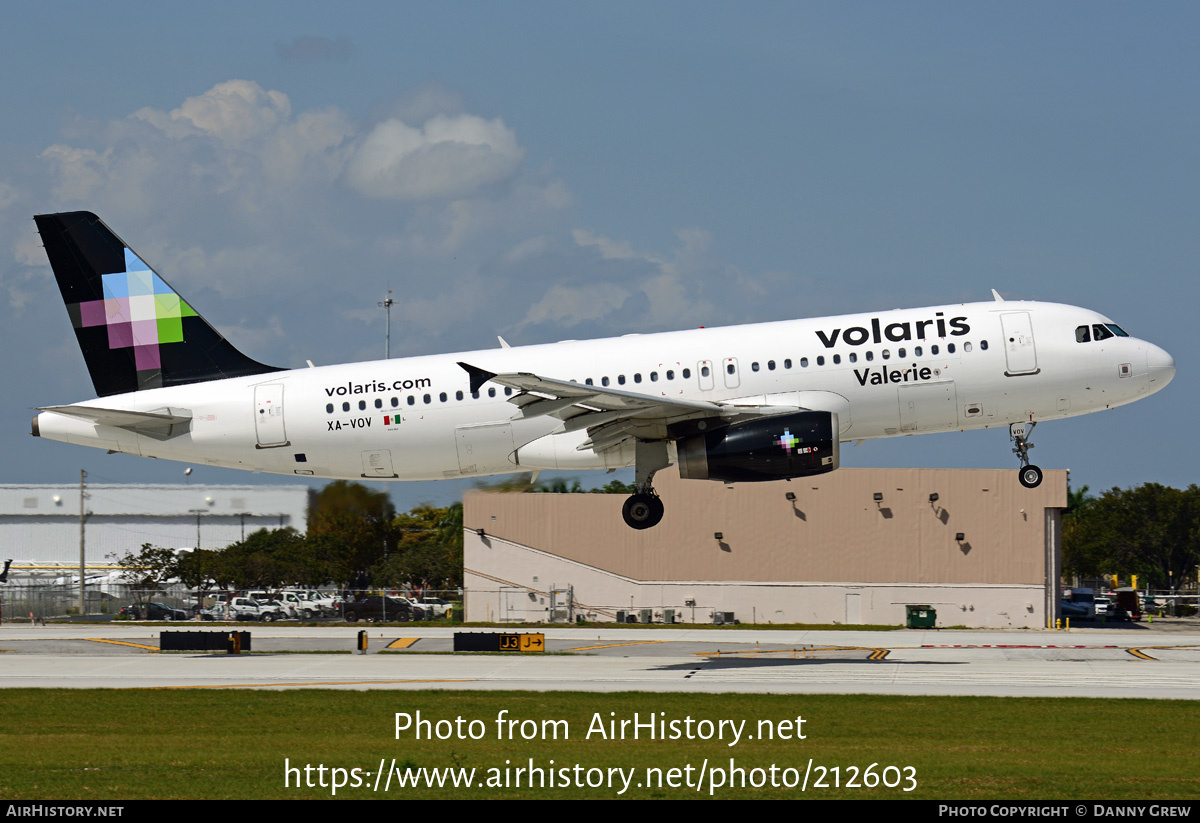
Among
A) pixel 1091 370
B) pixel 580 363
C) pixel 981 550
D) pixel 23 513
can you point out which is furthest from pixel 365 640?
pixel 23 513

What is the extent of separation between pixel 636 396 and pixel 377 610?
44103 mm

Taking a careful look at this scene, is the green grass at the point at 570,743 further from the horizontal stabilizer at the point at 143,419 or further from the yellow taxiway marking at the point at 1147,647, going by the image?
the yellow taxiway marking at the point at 1147,647

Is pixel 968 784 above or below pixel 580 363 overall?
below

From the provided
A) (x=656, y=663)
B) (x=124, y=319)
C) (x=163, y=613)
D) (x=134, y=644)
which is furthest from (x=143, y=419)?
(x=163, y=613)

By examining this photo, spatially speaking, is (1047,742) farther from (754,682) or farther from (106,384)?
(106,384)

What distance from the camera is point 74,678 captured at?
39438mm

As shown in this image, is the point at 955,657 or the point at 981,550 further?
the point at 981,550

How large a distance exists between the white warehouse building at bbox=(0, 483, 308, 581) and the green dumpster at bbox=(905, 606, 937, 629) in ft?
220

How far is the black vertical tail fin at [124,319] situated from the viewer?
41375mm

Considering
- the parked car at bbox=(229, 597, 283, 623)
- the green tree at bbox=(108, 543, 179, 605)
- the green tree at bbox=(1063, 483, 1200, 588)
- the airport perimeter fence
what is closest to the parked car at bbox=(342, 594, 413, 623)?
the airport perimeter fence

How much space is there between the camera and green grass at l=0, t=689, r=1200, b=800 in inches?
822

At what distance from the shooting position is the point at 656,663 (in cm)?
4338

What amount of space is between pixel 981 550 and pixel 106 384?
5544cm

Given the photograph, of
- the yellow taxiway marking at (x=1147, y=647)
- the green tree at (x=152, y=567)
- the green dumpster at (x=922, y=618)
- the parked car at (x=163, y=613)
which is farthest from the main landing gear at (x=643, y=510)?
the green tree at (x=152, y=567)
